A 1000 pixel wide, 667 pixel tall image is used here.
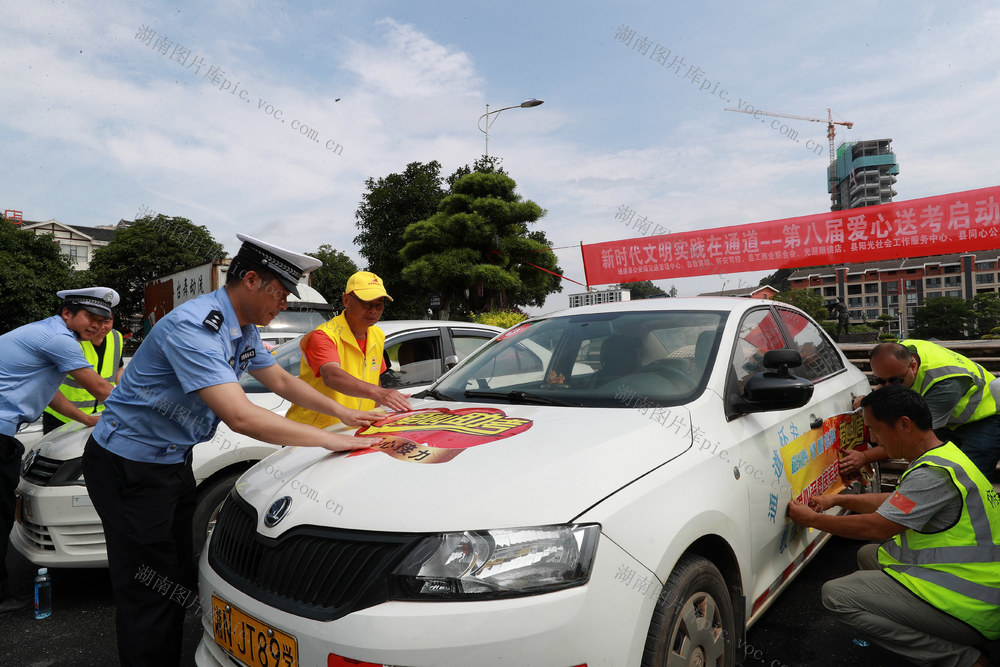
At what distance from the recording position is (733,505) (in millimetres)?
1968

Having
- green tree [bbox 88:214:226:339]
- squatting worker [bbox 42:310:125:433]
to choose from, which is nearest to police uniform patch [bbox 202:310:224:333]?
squatting worker [bbox 42:310:125:433]

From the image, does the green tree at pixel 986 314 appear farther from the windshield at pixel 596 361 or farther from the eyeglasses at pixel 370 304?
the eyeglasses at pixel 370 304

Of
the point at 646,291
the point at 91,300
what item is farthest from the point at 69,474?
the point at 646,291

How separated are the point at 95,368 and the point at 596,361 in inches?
174

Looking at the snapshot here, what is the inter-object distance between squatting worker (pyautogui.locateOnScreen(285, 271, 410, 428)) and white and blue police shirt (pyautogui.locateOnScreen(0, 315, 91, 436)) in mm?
1334

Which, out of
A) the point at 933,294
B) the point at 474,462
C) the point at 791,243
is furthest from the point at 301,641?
the point at 933,294

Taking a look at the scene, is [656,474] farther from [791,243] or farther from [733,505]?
[791,243]

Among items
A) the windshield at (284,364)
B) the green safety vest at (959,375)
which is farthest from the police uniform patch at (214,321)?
the green safety vest at (959,375)

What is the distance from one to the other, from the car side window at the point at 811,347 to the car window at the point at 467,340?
2226 mm

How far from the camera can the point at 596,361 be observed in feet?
8.65

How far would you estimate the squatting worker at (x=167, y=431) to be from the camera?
1.98 m

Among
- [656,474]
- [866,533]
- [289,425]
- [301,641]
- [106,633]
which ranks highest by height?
[289,425]

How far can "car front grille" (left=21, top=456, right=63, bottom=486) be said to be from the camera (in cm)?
316

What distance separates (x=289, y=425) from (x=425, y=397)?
90cm
